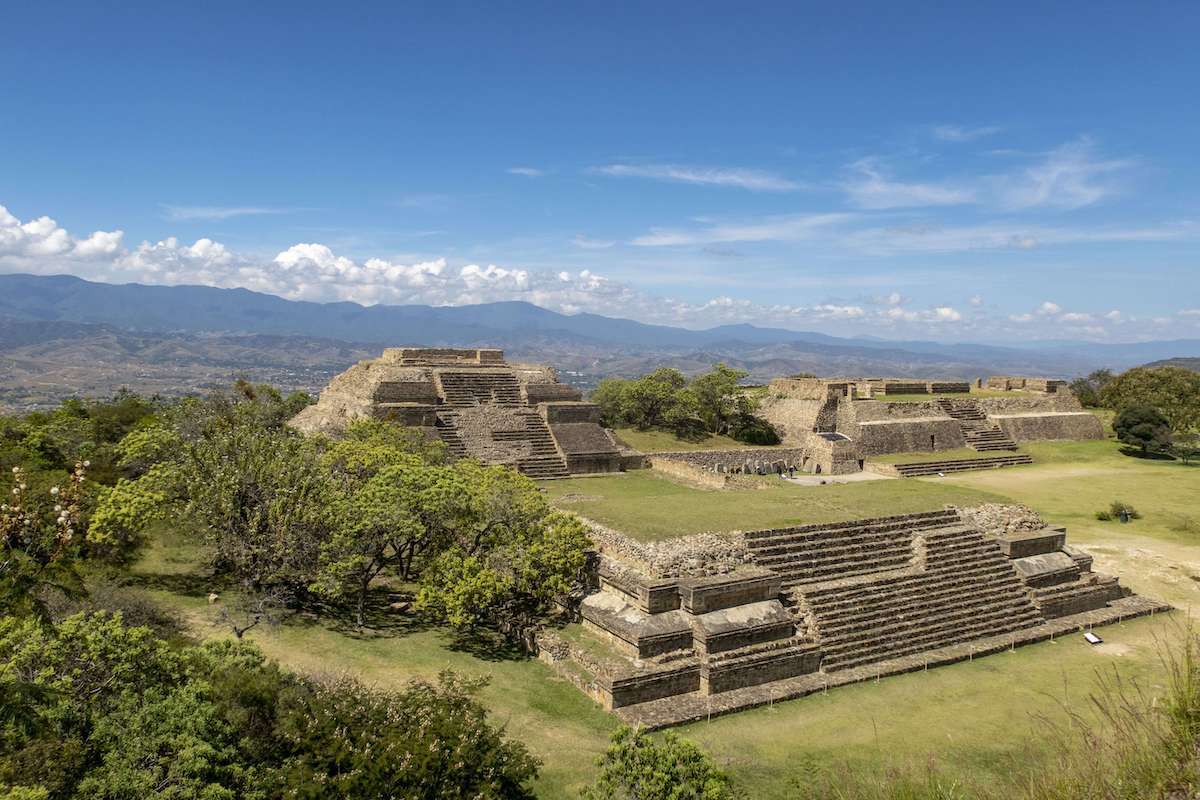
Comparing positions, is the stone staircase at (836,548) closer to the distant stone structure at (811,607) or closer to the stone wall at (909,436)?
the distant stone structure at (811,607)

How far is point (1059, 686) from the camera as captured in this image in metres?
12.4

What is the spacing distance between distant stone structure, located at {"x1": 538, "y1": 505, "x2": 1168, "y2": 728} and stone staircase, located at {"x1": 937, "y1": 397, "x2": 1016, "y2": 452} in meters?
18.8

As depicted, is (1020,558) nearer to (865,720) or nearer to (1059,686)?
(1059,686)

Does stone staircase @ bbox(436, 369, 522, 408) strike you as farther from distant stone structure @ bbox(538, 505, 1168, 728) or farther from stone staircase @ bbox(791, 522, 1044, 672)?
stone staircase @ bbox(791, 522, 1044, 672)

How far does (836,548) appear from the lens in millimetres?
14852

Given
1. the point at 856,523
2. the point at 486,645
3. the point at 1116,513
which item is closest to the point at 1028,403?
the point at 1116,513

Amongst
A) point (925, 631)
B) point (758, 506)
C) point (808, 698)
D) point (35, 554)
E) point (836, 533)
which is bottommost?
point (808, 698)

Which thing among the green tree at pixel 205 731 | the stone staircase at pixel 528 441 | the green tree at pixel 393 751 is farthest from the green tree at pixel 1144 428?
the green tree at pixel 393 751

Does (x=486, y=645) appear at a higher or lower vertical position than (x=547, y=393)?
lower

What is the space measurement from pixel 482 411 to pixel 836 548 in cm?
1732

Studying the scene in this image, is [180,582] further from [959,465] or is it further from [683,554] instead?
[959,465]

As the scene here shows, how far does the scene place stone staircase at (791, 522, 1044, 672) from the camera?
13188 mm

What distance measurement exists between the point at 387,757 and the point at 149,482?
1031cm

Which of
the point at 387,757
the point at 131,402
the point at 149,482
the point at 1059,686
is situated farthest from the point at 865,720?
the point at 131,402
